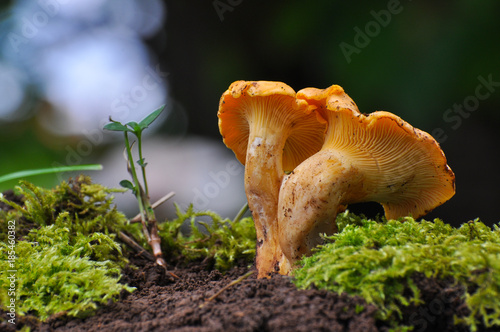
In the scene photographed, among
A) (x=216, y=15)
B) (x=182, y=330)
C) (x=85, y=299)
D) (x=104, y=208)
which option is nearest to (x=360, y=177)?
(x=182, y=330)

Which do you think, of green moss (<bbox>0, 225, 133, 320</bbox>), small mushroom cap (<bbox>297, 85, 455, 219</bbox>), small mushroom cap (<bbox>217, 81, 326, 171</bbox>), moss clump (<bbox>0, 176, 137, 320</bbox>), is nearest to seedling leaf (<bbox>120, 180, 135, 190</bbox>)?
moss clump (<bbox>0, 176, 137, 320</bbox>)

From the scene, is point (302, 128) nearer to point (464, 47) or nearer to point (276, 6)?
point (464, 47)

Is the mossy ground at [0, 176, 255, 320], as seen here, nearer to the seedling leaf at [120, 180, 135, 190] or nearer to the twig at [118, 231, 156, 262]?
the twig at [118, 231, 156, 262]

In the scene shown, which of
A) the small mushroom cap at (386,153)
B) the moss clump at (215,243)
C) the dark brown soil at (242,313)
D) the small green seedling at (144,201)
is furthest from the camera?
the moss clump at (215,243)

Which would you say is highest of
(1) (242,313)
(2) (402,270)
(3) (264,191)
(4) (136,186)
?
(4) (136,186)

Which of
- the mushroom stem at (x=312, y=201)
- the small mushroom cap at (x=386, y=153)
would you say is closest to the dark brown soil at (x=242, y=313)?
the mushroom stem at (x=312, y=201)

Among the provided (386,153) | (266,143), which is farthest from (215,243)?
(386,153)

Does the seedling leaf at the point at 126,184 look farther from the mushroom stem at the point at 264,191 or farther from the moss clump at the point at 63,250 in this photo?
the mushroom stem at the point at 264,191

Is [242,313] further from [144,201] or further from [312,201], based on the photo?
[144,201]
